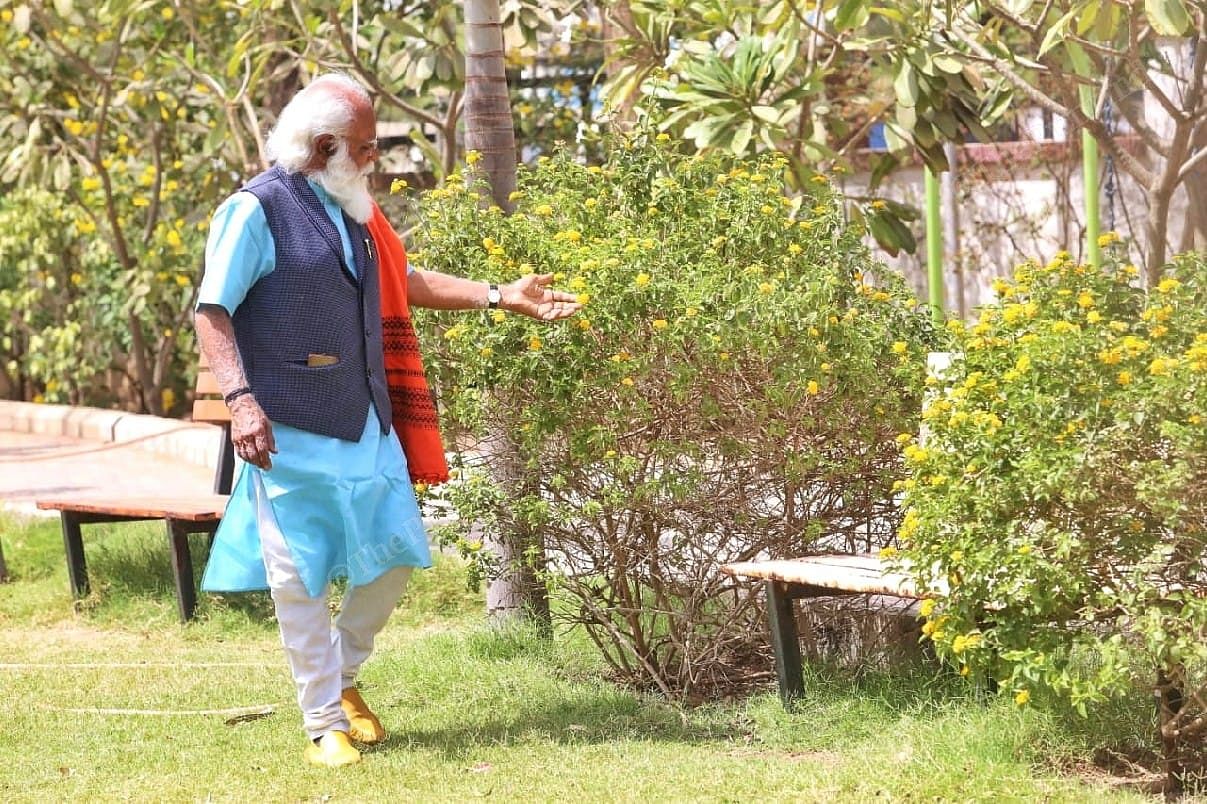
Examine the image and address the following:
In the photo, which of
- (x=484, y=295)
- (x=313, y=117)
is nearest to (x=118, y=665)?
(x=484, y=295)

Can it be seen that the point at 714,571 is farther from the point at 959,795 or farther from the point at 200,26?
the point at 200,26

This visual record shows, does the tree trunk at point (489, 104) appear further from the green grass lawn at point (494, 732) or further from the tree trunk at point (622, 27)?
the tree trunk at point (622, 27)

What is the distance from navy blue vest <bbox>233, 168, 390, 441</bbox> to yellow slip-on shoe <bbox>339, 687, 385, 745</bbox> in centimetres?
81

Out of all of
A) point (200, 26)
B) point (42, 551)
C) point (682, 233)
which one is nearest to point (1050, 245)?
point (200, 26)

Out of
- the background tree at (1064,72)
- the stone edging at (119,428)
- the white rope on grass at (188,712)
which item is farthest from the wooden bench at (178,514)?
the background tree at (1064,72)

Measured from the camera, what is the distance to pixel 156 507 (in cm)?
717

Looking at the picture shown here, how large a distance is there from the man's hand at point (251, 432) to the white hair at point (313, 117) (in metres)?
0.70

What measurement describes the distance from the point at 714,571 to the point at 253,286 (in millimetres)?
1681

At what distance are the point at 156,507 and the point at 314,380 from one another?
8.75ft

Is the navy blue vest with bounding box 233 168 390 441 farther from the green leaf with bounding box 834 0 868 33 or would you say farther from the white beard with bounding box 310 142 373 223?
the green leaf with bounding box 834 0 868 33

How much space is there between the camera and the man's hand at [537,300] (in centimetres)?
496

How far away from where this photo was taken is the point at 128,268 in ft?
41.1

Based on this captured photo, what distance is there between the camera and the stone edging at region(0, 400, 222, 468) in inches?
458

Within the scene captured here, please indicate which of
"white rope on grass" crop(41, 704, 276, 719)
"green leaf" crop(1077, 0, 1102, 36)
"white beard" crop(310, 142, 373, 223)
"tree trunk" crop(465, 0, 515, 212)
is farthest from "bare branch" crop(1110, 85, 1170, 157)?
"white rope on grass" crop(41, 704, 276, 719)
